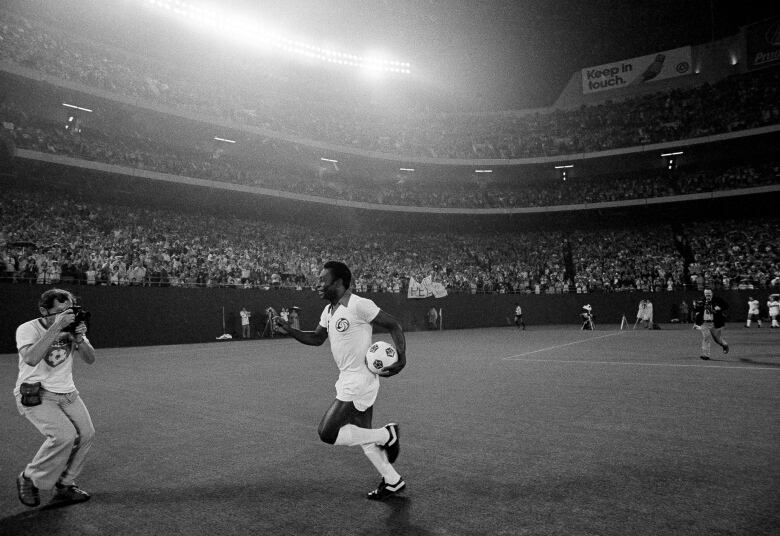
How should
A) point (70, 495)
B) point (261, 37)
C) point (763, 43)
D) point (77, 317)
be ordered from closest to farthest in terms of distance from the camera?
point (77, 317)
point (70, 495)
point (261, 37)
point (763, 43)

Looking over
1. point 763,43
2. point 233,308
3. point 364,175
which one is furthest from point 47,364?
point 763,43

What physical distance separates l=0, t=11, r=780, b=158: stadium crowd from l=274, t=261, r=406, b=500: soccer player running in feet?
95.4

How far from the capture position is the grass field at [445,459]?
3.93m

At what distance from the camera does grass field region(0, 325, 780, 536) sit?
12.9 feet

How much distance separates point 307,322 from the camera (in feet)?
96.2

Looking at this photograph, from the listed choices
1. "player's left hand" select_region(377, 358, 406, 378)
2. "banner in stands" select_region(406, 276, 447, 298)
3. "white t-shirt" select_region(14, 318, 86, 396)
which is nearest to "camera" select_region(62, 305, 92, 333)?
"white t-shirt" select_region(14, 318, 86, 396)

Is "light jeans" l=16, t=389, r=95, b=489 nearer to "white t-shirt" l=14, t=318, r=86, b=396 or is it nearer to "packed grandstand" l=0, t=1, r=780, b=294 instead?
"white t-shirt" l=14, t=318, r=86, b=396

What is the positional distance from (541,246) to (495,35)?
17754mm

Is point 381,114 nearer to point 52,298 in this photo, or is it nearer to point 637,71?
point 637,71

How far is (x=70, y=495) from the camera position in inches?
177

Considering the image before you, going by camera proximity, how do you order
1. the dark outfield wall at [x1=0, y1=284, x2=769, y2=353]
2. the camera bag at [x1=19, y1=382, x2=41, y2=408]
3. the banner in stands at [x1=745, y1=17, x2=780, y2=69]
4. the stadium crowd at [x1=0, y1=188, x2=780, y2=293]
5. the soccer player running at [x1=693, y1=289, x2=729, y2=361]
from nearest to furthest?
the camera bag at [x1=19, y1=382, x2=41, y2=408], the soccer player running at [x1=693, y1=289, x2=729, y2=361], the dark outfield wall at [x1=0, y1=284, x2=769, y2=353], the stadium crowd at [x1=0, y1=188, x2=780, y2=293], the banner in stands at [x1=745, y1=17, x2=780, y2=69]

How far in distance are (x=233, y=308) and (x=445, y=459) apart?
22.9 metres

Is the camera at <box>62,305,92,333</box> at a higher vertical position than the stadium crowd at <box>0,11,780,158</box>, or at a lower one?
lower

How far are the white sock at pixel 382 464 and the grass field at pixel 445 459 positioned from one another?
18cm
